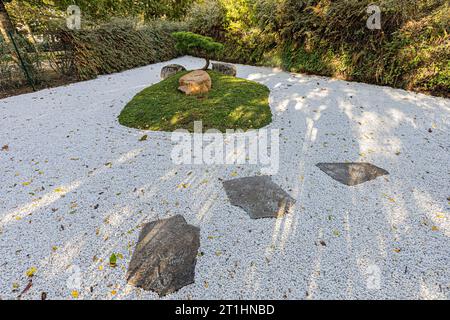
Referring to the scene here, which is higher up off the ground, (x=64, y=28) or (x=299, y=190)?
(x=64, y=28)

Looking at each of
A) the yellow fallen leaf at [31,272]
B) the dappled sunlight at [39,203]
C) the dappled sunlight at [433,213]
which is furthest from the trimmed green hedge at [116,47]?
the dappled sunlight at [433,213]

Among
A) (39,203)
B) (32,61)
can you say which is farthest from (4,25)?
(39,203)

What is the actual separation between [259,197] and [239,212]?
0.33m

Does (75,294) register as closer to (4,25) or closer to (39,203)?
(39,203)

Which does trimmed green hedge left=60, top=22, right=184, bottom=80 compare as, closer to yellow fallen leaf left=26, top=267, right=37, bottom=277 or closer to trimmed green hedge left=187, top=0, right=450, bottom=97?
trimmed green hedge left=187, top=0, right=450, bottom=97

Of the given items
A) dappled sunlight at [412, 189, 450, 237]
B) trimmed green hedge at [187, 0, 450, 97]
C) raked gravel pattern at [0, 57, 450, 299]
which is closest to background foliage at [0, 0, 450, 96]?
trimmed green hedge at [187, 0, 450, 97]

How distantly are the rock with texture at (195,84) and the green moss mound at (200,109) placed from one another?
0.48ft

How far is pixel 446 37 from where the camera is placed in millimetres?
5035

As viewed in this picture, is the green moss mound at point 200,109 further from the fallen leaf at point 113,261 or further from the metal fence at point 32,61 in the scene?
the metal fence at point 32,61

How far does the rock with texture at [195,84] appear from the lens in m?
5.34
